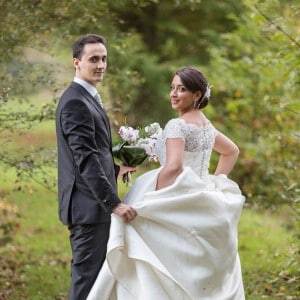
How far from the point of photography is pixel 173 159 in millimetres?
5461

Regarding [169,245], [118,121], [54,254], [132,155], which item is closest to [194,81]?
[132,155]

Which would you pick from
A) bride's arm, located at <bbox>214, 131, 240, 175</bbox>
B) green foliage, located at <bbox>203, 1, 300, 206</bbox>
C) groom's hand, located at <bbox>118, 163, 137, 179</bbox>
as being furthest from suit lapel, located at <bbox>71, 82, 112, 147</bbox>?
green foliage, located at <bbox>203, 1, 300, 206</bbox>

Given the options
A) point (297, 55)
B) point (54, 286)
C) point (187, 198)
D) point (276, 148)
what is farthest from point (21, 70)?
point (276, 148)

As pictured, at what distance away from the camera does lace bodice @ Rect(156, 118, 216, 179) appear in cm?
554

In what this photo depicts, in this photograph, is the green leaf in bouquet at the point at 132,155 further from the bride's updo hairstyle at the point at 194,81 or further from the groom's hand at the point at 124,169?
the bride's updo hairstyle at the point at 194,81

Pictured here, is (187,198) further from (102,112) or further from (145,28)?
(145,28)

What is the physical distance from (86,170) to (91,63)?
694 millimetres

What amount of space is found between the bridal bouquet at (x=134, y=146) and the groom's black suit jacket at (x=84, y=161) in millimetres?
176

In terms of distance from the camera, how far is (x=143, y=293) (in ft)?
17.7

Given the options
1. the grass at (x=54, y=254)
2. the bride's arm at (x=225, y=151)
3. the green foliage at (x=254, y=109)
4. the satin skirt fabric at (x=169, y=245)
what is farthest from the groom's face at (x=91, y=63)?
the green foliage at (x=254, y=109)

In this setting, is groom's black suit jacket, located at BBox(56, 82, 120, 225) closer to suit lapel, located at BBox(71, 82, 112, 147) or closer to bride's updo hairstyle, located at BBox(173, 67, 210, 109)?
suit lapel, located at BBox(71, 82, 112, 147)

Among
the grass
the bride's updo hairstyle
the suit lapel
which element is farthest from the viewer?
the grass

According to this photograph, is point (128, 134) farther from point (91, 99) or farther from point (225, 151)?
point (225, 151)

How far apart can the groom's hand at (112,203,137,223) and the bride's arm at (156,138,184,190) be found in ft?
1.09
